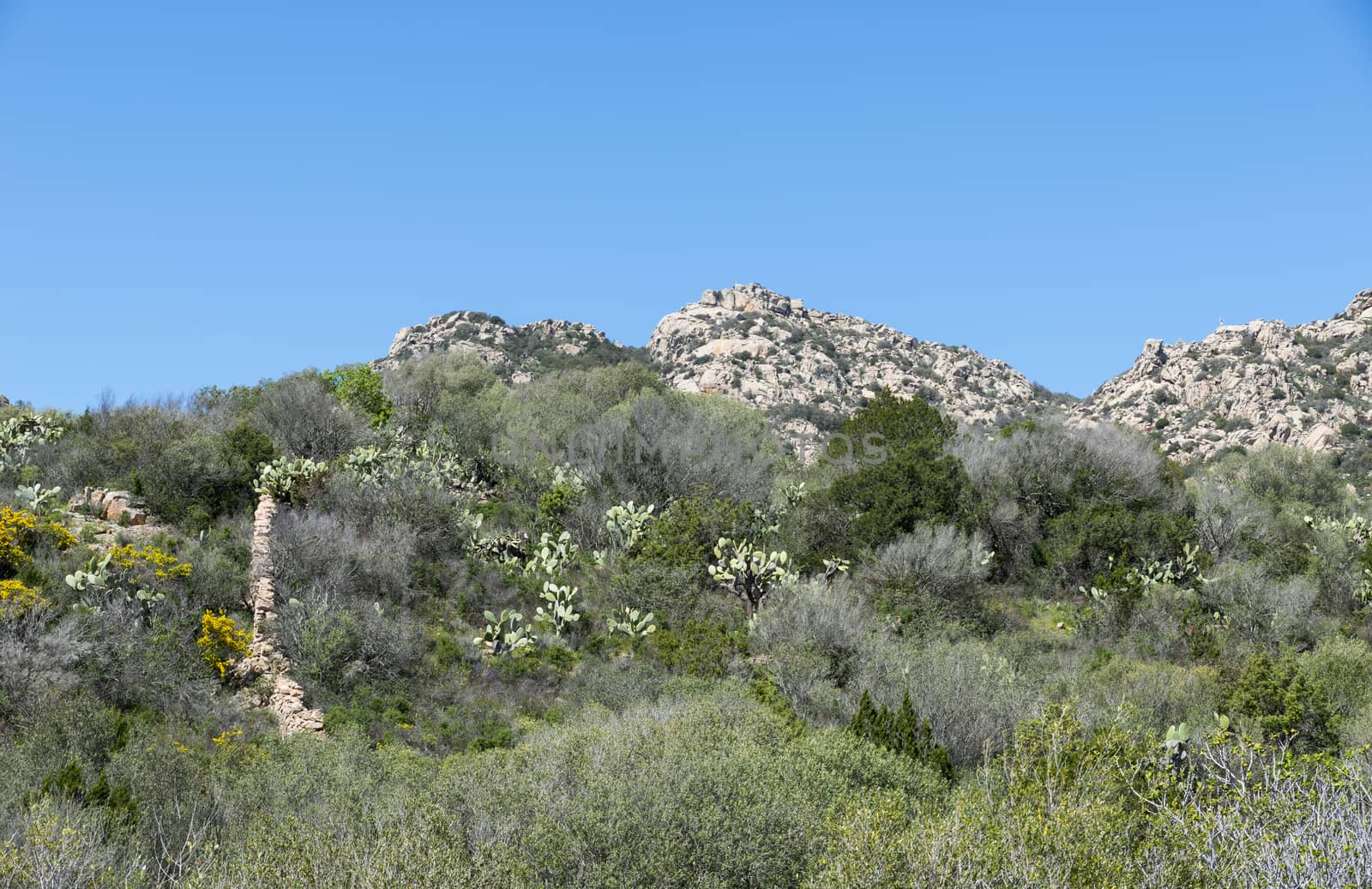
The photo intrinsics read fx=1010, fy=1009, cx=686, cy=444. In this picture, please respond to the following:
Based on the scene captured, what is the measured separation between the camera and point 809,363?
74.9 metres

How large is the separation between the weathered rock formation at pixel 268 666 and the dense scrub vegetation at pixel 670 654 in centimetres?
33

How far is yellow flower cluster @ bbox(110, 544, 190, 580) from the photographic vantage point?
741 inches

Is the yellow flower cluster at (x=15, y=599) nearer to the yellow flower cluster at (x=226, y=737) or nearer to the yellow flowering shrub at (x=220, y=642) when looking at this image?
the yellow flowering shrub at (x=220, y=642)

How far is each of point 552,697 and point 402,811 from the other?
814cm

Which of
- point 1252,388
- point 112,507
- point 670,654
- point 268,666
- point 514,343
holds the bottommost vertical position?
point 670,654

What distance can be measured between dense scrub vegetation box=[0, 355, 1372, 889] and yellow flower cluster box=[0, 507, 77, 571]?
8 cm

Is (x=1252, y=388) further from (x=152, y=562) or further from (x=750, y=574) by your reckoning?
(x=152, y=562)

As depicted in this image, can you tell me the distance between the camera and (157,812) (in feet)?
41.6

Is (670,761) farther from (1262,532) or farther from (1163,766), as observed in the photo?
(1262,532)

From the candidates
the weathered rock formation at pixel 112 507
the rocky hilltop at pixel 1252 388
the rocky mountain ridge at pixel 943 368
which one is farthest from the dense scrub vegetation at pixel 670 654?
the rocky mountain ridge at pixel 943 368

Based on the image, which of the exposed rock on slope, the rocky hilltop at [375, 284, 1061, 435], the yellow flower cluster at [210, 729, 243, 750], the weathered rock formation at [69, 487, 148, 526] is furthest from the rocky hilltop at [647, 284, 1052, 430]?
the yellow flower cluster at [210, 729, 243, 750]

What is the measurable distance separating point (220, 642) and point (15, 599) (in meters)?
3.30

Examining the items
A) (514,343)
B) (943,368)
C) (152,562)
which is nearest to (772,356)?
(943,368)

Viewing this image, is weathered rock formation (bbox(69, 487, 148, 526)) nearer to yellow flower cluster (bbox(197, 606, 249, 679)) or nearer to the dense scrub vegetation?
the dense scrub vegetation
